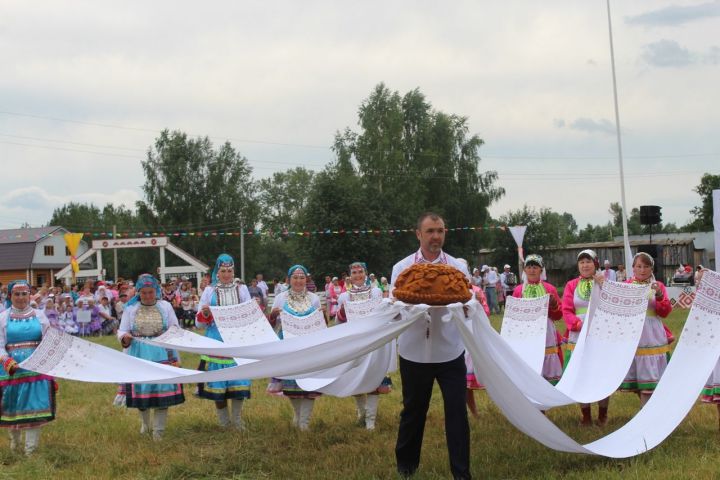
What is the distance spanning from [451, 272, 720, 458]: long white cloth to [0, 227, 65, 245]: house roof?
56.4 m

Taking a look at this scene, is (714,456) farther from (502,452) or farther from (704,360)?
(502,452)

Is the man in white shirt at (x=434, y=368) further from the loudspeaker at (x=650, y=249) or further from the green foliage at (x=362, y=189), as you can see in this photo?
the green foliage at (x=362, y=189)

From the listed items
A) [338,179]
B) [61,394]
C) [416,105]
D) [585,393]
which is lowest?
[61,394]

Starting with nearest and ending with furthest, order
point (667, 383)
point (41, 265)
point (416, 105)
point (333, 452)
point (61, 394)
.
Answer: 1. point (667, 383)
2. point (333, 452)
3. point (61, 394)
4. point (416, 105)
5. point (41, 265)

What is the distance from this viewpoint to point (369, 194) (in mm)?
43781

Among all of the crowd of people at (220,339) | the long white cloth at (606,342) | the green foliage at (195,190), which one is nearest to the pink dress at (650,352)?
the crowd of people at (220,339)

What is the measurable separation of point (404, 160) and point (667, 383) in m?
39.2

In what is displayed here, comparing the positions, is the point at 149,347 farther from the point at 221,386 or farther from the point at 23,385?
the point at 23,385

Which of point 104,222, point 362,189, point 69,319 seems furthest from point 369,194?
point 104,222

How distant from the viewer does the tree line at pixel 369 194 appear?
138 ft

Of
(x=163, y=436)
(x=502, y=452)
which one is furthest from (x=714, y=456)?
(x=163, y=436)

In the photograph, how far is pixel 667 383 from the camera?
232 inches

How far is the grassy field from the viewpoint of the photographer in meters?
5.38

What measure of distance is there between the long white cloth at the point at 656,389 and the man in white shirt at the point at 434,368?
0.16 metres
